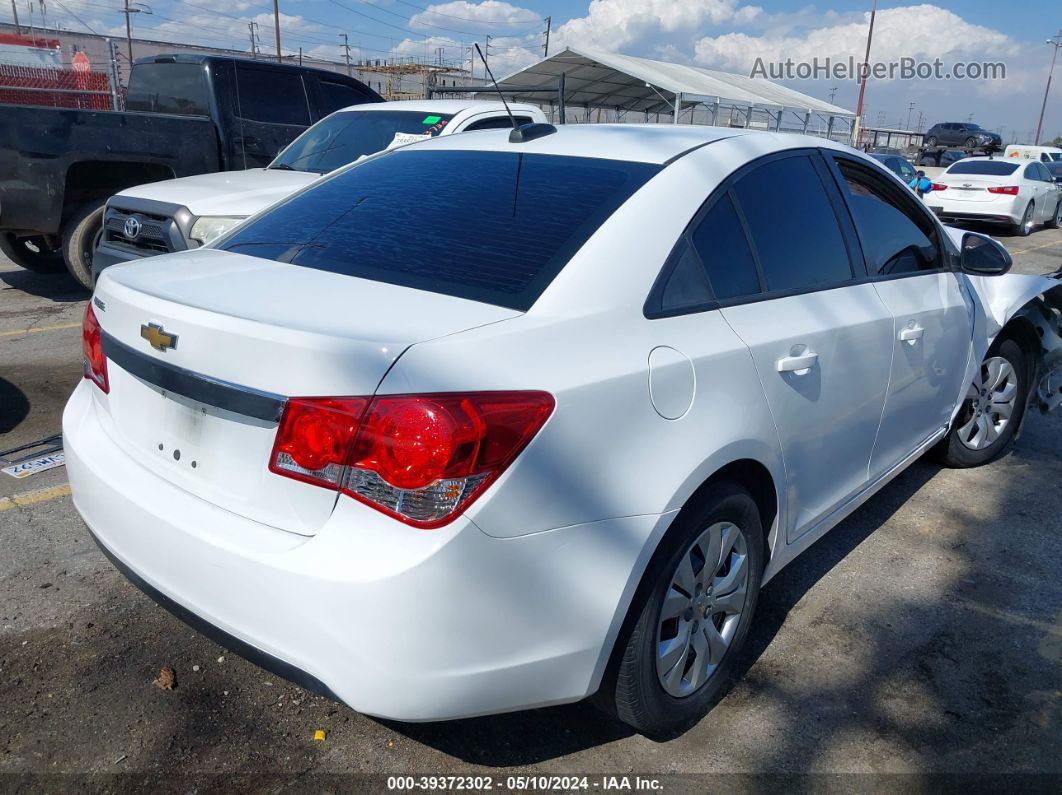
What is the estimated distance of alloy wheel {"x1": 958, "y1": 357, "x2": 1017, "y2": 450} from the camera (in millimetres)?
4520

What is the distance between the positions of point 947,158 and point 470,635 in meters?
42.2

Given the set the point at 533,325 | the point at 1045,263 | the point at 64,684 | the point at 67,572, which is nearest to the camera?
the point at 533,325

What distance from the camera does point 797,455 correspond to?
9.07 ft

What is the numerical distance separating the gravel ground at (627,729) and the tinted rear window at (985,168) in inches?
636

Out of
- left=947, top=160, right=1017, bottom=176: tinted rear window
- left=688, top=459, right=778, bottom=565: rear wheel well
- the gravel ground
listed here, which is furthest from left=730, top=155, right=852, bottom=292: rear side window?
left=947, top=160, right=1017, bottom=176: tinted rear window

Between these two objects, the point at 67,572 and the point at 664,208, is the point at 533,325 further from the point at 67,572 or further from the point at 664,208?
the point at 67,572

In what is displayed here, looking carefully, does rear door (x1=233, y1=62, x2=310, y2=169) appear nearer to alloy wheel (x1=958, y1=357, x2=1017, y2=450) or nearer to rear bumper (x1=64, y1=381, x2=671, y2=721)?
alloy wheel (x1=958, y1=357, x2=1017, y2=450)

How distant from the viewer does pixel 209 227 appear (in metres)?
5.86

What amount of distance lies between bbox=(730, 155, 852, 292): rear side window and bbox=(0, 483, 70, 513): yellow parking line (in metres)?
3.18

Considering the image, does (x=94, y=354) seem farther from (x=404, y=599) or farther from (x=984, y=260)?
(x=984, y=260)

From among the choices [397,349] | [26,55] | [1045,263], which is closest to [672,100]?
[1045,263]

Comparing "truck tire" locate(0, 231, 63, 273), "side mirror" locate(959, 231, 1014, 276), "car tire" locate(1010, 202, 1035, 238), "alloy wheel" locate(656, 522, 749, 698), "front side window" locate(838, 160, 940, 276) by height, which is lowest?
"car tire" locate(1010, 202, 1035, 238)

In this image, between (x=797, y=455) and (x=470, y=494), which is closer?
(x=470, y=494)

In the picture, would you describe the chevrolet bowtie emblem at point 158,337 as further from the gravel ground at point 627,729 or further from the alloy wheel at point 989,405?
the alloy wheel at point 989,405
